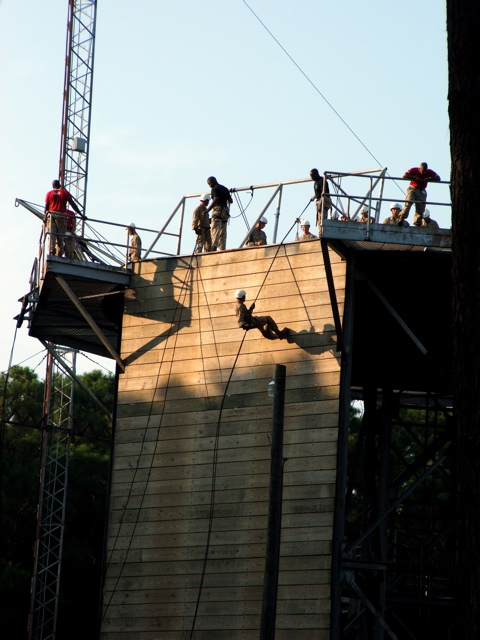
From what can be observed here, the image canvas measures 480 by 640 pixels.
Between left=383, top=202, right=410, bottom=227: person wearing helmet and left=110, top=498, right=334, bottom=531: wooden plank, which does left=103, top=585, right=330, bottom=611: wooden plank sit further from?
left=383, top=202, right=410, bottom=227: person wearing helmet

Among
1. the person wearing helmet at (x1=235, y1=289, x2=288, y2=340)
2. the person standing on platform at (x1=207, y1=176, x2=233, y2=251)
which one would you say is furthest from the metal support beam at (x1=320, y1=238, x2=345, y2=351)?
the person standing on platform at (x1=207, y1=176, x2=233, y2=251)

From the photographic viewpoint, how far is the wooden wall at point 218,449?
23375 millimetres

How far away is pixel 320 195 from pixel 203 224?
144 inches

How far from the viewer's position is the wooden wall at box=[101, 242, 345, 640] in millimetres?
23375

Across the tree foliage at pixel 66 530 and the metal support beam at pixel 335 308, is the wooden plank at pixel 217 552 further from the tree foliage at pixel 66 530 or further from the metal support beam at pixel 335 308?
the tree foliage at pixel 66 530

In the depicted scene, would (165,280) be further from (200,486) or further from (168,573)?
(168,573)

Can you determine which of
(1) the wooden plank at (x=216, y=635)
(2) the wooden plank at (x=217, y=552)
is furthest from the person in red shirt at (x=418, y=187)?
(1) the wooden plank at (x=216, y=635)

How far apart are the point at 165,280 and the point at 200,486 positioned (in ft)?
16.5

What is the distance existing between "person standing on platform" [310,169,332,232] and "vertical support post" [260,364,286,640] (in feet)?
16.4

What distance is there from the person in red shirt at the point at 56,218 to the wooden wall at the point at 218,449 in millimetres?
2053

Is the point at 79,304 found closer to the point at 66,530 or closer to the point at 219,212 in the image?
the point at 219,212

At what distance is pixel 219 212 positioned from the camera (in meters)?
26.8

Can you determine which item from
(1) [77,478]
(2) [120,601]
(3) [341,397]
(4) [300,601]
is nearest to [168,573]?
(2) [120,601]

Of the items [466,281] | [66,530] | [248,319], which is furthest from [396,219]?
[66,530]
